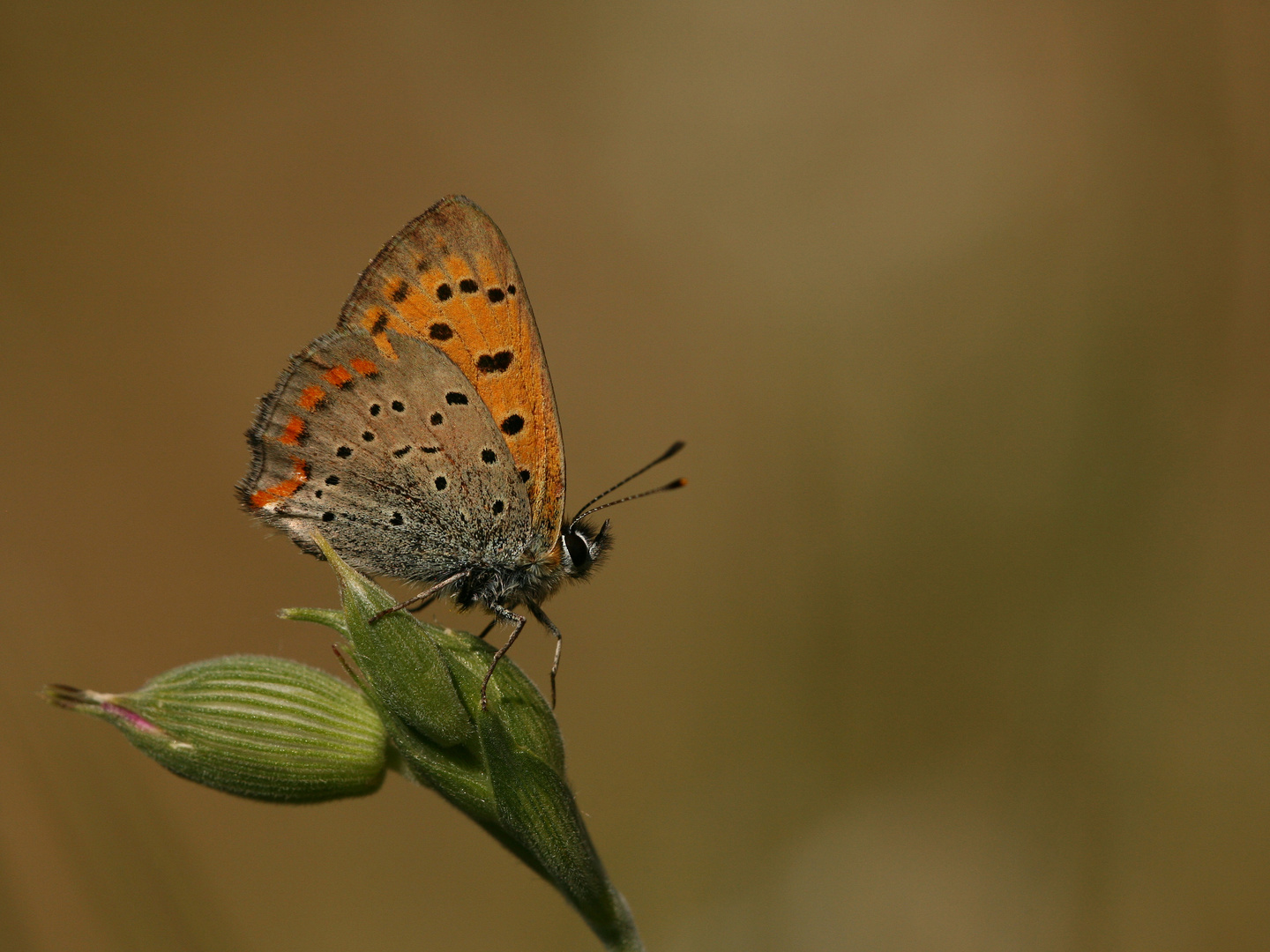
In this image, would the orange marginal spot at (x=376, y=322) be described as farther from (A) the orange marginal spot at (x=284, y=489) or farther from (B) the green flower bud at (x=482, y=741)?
(B) the green flower bud at (x=482, y=741)

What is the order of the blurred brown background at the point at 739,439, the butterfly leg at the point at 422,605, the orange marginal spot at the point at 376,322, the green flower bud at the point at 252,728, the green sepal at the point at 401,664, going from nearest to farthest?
1. the green sepal at the point at 401,664
2. the green flower bud at the point at 252,728
3. the butterfly leg at the point at 422,605
4. the orange marginal spot at the point at 376,322
5. the blurred brown background at the point at 739,439

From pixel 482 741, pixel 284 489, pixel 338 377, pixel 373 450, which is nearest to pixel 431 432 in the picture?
pixel 373 450

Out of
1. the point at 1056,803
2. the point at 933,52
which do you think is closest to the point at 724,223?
the point at 933,52

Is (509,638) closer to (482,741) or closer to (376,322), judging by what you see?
(482,741)

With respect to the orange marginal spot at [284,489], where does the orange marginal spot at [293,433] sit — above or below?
above

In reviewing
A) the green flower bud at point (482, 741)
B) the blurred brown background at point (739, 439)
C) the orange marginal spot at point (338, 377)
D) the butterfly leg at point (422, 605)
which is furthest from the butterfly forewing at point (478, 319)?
the blurred brown background at point (739, 439)

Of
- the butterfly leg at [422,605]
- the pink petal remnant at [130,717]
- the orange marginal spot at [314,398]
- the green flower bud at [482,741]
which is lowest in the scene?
the green flower bud at [482,741]
